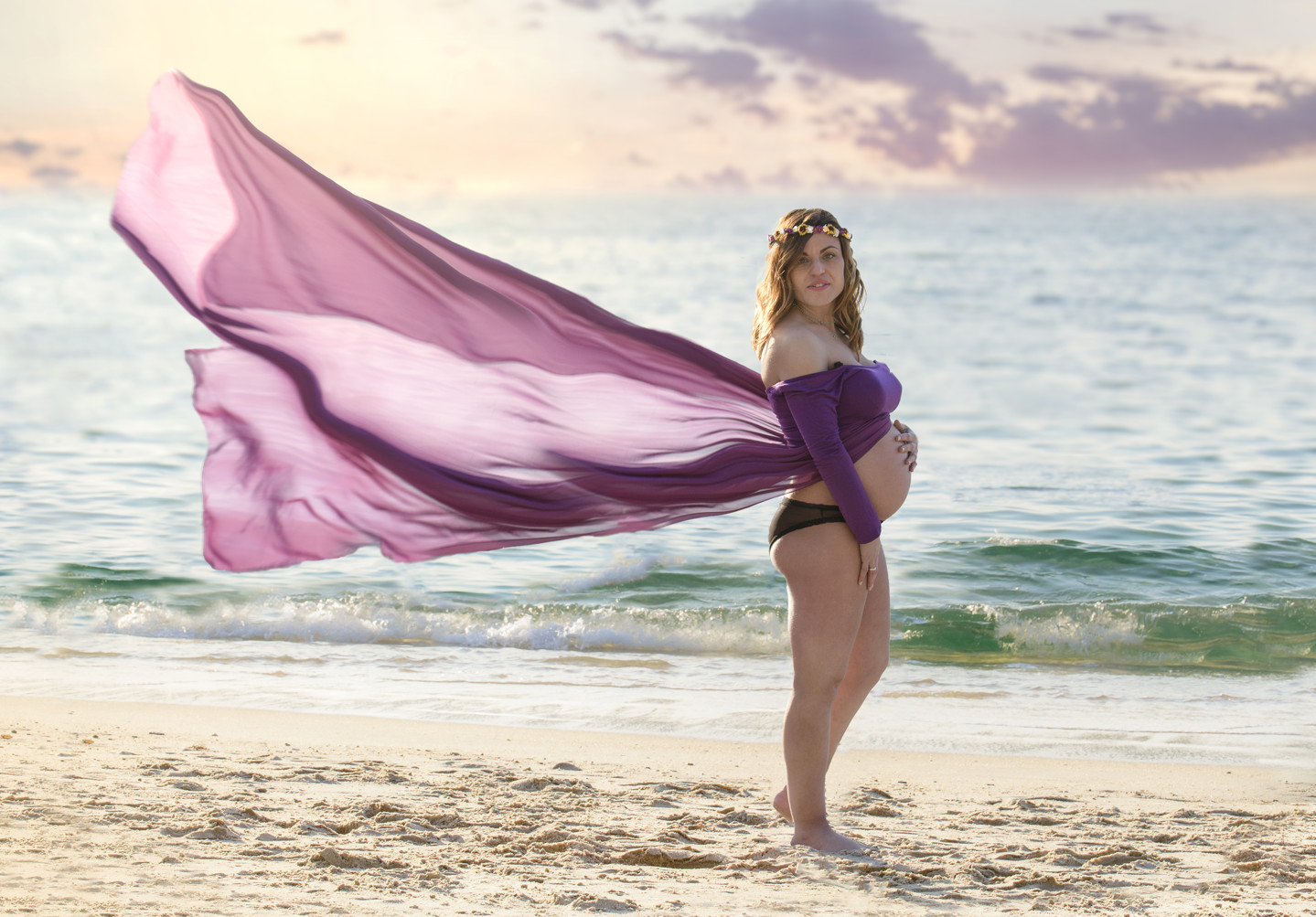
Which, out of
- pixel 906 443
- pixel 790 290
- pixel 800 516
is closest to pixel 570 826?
pixel 800 516

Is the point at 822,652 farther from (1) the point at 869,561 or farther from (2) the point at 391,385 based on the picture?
(2) the point at 391,385

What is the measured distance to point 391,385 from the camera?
4.15 meters

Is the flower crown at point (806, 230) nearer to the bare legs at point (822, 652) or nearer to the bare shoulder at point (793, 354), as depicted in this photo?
the bare shoulder at point (793, 354)

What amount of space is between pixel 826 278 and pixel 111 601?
21.1 ft

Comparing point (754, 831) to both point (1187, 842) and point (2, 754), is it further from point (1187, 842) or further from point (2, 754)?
point (2, 754)

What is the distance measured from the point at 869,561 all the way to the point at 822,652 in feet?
1.07

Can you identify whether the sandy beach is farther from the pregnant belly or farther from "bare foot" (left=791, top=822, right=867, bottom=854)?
the pregnant belly

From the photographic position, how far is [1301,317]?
102 feet

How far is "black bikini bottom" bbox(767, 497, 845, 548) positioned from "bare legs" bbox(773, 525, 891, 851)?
2 cm

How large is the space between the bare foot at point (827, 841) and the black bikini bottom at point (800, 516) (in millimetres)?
947

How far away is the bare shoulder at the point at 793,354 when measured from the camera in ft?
12.2

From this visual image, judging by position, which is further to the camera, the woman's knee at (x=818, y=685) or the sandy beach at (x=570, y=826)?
the woman's knee at (x=818, y=685)

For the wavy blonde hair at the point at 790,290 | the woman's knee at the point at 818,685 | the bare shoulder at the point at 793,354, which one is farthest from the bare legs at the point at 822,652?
A: the wavy blonde hair at the point at 790,290

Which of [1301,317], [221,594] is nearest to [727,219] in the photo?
[1301,317]
